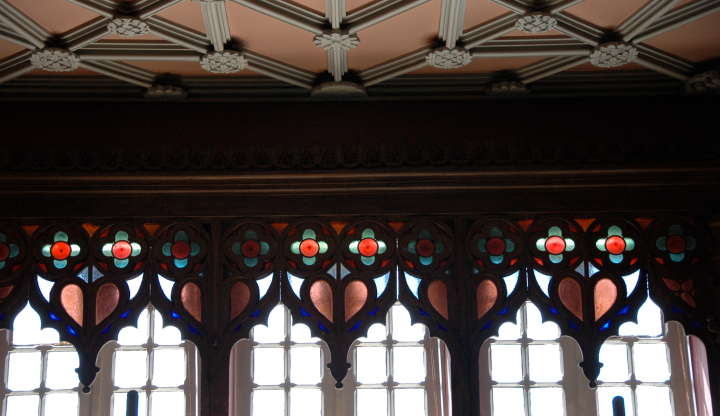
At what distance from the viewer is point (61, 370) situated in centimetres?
559

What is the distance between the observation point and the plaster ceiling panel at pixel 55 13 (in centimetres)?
425

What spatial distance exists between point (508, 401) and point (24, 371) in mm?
2784

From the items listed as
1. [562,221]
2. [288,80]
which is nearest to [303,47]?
[288,80]

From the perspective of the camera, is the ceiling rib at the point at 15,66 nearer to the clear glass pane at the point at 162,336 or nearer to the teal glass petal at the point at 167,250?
the teal glass petal at the point at 167,250

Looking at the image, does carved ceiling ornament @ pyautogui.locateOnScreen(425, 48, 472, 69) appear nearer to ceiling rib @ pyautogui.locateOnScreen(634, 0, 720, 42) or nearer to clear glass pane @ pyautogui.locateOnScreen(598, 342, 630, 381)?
ceiling rib @ pyautogui.locateOnScreen(634, 0, 720, 42)

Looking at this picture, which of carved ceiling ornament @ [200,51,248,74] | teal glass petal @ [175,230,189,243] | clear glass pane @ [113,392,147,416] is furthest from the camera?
clear glass pane @ [113,392,147,416]

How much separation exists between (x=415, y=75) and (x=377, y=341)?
1597 millimetres

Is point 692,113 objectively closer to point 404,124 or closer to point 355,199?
point 404,124

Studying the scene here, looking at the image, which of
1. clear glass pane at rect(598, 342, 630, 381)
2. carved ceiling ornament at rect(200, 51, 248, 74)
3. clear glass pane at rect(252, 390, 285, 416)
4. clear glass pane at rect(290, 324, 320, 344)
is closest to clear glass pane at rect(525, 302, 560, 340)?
clear glass pane at rect(598, 342, 630, 381)

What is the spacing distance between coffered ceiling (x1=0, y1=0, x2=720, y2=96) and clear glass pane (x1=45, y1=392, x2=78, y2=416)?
1.81 meters

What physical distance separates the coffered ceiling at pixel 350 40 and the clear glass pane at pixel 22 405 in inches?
71.6

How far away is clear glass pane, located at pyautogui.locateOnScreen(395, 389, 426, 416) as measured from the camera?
5555 mm

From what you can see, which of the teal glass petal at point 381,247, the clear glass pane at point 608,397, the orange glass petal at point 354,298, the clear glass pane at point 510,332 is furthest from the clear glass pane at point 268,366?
the clear glass pane at point 608,397

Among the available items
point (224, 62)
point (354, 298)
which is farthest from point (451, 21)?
point (354, 298)
